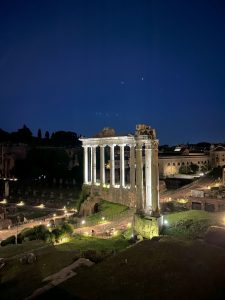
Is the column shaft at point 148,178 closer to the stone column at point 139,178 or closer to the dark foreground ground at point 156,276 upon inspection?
the stone column at point 139,178

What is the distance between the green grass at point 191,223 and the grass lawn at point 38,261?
15.0ft

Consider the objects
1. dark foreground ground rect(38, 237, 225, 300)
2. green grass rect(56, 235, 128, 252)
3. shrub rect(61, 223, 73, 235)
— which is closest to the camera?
dark foreground ground rect(38, 237, 225, 300)

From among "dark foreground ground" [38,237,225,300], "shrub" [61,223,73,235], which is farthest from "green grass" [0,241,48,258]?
"dark foreground ground" [38,237,225,300]

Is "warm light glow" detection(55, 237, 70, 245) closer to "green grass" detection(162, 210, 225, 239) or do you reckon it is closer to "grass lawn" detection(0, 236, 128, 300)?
"grass lawn" detection(0, 236, 128, 300)

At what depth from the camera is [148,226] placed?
29953 millimetres

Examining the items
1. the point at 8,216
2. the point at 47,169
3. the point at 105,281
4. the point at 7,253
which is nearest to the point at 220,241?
the point at 105,281

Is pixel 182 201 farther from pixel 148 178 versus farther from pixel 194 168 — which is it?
pixel 194 168

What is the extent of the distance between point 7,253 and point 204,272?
16246 millimetres

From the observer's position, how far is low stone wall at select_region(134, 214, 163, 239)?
29469 millimetres

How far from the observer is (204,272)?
18.4 meters

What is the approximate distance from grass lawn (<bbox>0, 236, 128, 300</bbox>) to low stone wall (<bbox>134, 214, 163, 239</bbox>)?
190 cm

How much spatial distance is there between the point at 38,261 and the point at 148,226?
10433 mm

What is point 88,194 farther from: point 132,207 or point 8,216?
point 8,216

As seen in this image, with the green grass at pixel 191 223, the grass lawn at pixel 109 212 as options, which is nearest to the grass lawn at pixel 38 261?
the green grass at pixel 191 223
